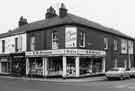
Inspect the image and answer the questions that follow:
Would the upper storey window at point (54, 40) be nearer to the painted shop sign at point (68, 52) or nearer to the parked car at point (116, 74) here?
the painted shop sign at point (68, 52)

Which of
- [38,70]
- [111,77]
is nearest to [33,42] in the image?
[38,70]

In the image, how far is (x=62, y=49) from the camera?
75.4ft

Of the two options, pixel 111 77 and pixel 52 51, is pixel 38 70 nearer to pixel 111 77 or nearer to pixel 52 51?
pixel 52 51

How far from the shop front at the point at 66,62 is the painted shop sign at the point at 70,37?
0.84 m

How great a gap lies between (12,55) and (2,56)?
162 inches

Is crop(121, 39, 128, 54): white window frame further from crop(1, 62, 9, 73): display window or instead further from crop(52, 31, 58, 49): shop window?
crop(1, 62, 9, 73): display window

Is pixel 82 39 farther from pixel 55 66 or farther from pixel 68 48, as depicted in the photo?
pixel 55 66

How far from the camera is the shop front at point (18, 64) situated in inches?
1141

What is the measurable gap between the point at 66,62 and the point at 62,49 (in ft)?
5.46

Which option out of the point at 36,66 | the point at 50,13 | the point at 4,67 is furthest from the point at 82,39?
the point at 4,67

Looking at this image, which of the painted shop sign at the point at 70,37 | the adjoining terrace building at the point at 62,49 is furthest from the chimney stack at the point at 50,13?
the painted shop sign at the point at 70,37

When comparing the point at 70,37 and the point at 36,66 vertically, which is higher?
the point at 70,37

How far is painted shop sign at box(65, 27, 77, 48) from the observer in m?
23.3

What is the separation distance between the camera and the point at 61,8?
2573 centimetres
